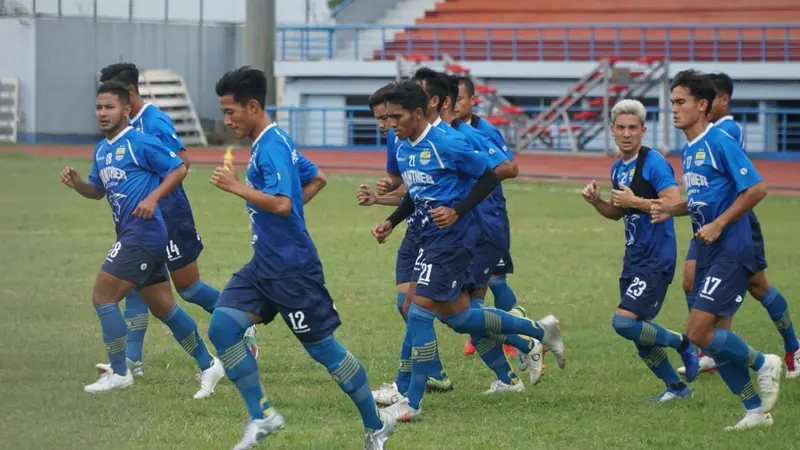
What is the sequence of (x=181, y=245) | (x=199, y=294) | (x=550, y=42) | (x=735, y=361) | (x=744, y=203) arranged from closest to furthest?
(x=744, y=203), (x=735, y=361), (x=181, y=245), (x=199, y=294), (x=550, y=42)

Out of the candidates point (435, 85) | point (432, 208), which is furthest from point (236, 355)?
point (435, 85)

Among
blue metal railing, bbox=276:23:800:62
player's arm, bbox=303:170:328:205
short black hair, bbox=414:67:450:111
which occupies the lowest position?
player's arm, bbox=303:170:328:205

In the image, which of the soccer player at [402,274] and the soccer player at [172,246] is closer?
the soccer player at [402,274]

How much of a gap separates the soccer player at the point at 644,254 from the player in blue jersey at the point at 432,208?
908 mm

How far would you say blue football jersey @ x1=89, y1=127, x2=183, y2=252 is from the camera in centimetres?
816

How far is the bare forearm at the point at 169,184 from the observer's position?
26.3 feet

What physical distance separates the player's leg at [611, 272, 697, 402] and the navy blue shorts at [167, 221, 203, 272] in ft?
10.0

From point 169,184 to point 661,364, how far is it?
11.1 ft

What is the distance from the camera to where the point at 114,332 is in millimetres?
8180

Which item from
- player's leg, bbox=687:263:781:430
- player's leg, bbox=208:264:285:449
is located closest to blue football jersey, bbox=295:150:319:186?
player's leg, bbox=208:264:285:449

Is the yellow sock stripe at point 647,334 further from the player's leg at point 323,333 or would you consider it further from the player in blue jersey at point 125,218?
the player in blue jersey at point 125,218

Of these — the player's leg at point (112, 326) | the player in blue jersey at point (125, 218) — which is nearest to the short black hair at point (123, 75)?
the player in blue jersey at point (125, 218)

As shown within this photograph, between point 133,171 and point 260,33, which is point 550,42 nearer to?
point 260,33

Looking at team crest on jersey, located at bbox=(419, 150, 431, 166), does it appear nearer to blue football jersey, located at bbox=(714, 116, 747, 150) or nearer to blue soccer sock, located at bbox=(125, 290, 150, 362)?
blue football jersey, located at bbox=(714, 116, 747, 150)
